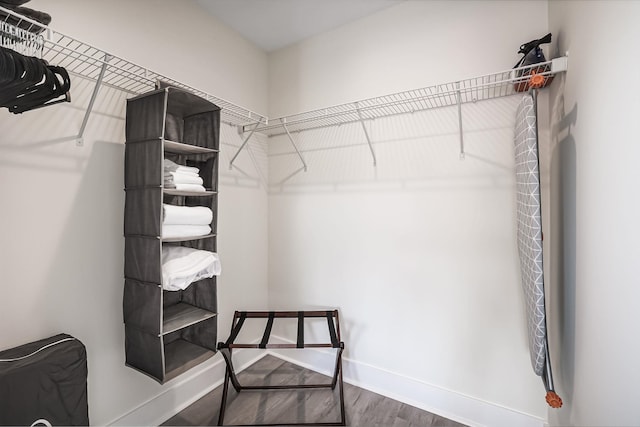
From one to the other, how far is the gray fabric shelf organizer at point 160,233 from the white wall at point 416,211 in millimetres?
853

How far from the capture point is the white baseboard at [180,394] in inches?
60.0

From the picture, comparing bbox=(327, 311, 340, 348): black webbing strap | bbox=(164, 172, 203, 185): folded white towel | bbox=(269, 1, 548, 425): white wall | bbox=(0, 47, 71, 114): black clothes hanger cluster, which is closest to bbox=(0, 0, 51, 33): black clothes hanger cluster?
bbox=(0, 47, 71, 114): black clothes hanger cluster

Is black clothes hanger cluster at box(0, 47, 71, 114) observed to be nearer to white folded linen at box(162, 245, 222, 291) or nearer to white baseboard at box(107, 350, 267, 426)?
white folded linen at box(162, 245, 222, 291)

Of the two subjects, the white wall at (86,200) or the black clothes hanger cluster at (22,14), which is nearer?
the black clothes hanger cluster at (22,14)

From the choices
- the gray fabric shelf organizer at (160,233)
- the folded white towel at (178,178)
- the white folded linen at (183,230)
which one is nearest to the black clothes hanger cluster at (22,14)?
the gray fabric shelf organizer at (160,233)

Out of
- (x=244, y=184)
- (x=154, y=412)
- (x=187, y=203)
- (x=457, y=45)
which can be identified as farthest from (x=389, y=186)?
(x=154, y=412)

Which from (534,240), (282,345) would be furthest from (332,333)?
(534,240)

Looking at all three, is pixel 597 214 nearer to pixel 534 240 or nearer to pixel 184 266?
pixel 534 240

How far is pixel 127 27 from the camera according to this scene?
1.49 meters

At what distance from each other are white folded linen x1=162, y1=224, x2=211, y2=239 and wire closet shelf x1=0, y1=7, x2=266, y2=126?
69 centimetres

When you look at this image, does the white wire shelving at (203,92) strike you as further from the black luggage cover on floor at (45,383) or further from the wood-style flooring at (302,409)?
the wood-style flooring at (302,409)

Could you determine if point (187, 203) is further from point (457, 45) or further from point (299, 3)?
point (457, 45)

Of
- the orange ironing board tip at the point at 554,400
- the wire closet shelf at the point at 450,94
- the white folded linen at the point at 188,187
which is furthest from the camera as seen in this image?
the white folded linen at the point at 188,187

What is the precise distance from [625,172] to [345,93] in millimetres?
1650
